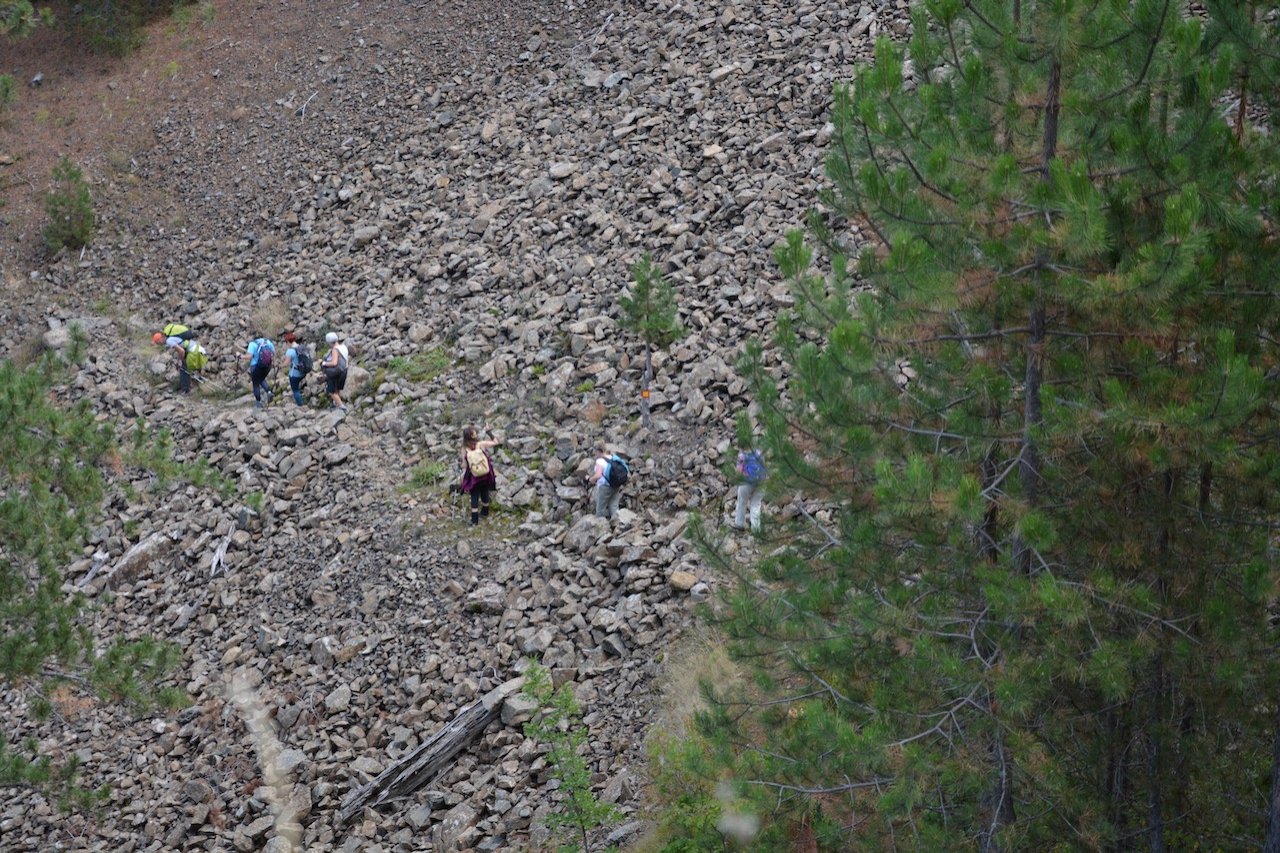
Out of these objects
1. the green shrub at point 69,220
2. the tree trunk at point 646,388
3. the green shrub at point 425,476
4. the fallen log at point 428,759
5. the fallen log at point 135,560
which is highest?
the green shrub at point 69,220

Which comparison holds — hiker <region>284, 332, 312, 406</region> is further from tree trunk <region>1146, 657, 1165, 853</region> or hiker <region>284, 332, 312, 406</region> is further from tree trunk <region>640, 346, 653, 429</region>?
tree trunk <region>1146, 657, 1165, 853</region>

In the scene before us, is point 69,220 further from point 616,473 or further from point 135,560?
point 616,473

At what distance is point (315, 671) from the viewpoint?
13.4 meters

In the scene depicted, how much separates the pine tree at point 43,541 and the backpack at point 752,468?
201 inches

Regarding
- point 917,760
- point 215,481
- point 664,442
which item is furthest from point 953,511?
Answer: point 215,481

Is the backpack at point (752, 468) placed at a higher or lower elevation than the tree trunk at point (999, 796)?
Result: higher

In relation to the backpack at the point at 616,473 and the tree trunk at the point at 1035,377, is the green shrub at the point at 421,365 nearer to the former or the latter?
the backpack at the point at 616,473

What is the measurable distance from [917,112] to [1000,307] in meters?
1.27

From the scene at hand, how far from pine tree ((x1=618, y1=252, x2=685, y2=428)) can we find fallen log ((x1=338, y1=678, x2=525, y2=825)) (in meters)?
4.13

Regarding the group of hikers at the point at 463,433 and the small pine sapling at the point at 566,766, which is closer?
the small pine sapling at the point at 566,766

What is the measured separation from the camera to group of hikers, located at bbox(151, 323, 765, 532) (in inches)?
489

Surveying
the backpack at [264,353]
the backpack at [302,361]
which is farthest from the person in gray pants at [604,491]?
the backpack at [264,353]

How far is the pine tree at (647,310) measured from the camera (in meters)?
14.7

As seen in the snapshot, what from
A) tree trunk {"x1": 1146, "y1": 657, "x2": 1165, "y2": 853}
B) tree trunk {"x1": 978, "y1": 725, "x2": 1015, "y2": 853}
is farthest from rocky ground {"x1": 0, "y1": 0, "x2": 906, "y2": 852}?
tree trunk {"x1": 1146, "y1": 657, "x2": 1165, "y2": 853}
